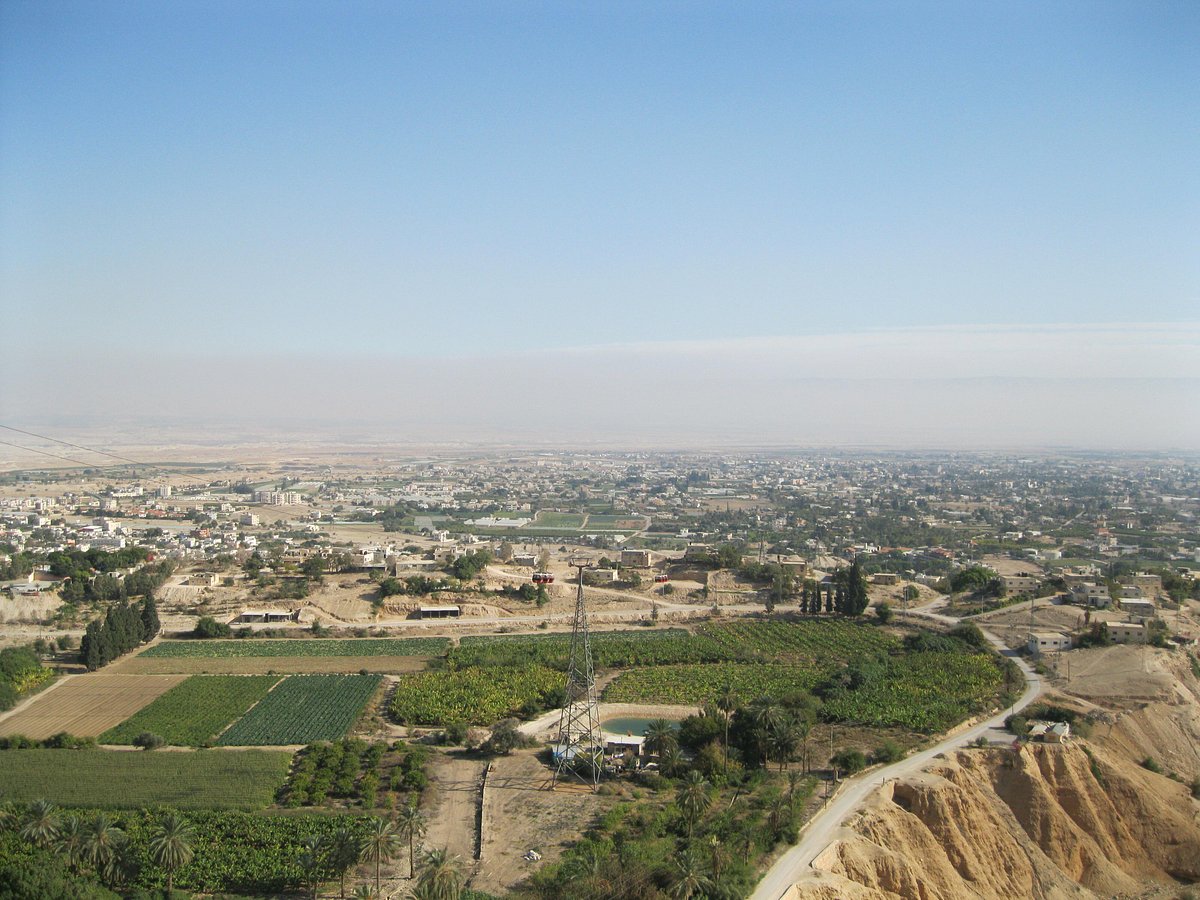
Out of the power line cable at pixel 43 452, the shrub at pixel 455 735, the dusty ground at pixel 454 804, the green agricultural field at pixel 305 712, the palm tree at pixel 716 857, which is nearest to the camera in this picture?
the palm tree at pixel 716 857

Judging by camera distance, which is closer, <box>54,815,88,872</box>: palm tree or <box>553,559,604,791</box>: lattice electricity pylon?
<box>54,815,88,872</box>: palm tree

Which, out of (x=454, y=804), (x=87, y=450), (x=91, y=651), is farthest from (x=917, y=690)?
(x=87, y=450)

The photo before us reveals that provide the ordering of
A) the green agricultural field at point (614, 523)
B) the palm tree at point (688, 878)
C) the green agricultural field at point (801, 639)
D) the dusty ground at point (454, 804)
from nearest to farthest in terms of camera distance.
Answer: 1. the palm tree at point (688, 878)
2. the dusty ground at point (454, 804)
3. the green agricultural field at point (801, 639)
4. the green agricultural field at point (614, 523)

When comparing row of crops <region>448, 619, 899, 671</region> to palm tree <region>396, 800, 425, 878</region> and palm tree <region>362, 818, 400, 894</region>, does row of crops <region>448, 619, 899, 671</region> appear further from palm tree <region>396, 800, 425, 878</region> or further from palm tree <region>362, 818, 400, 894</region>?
palm tree <region>362, 818, 400, 894</region>

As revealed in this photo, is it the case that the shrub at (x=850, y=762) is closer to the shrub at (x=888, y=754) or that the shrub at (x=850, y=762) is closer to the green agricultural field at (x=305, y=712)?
the shrub at (x=888, y=754)

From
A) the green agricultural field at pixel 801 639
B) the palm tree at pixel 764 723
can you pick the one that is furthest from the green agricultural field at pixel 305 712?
the green agricultural field at pixel 801 639

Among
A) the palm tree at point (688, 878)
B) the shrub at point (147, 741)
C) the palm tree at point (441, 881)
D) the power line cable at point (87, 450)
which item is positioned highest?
the power line cable at point (87, 450)

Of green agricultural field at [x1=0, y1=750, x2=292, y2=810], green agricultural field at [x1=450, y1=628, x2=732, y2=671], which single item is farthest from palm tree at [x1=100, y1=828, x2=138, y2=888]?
green agricultural field at [x1=450, y1=628, x2=732, y2=671]
